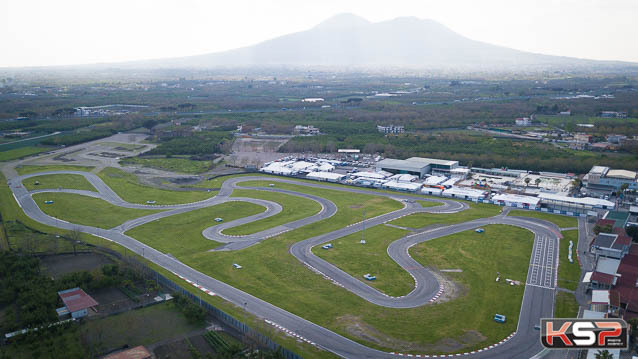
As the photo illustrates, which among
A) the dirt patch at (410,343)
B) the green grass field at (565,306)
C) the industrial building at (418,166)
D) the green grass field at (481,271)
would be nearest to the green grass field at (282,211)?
the green grass field at (481,271)

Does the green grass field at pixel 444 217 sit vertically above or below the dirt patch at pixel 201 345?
above

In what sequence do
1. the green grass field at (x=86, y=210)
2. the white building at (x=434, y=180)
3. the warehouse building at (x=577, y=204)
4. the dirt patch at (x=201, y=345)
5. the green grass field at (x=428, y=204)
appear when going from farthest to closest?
the white building at (x=434, y=180), the green grass field at (x=428, y=204), the warehouse building at (x=577, y=204), the green grass field at (x=86, y=210), the dirt patch at (x=201, y=345)

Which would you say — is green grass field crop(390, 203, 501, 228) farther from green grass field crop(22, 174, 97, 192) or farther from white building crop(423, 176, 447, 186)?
green grass field crop(22, 174, 97, 192)

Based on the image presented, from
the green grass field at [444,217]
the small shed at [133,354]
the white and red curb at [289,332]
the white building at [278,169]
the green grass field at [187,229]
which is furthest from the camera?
the white building at [278,169]

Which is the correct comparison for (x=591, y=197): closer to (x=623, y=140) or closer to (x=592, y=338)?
(x=623, y=140)

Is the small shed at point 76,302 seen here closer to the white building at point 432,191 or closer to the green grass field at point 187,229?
the green grass field at point 187,229

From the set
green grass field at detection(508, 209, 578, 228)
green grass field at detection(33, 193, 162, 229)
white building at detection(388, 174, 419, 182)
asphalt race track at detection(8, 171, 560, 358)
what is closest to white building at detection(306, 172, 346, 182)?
asphalt race track at detection(8, 171, 560, 358)
